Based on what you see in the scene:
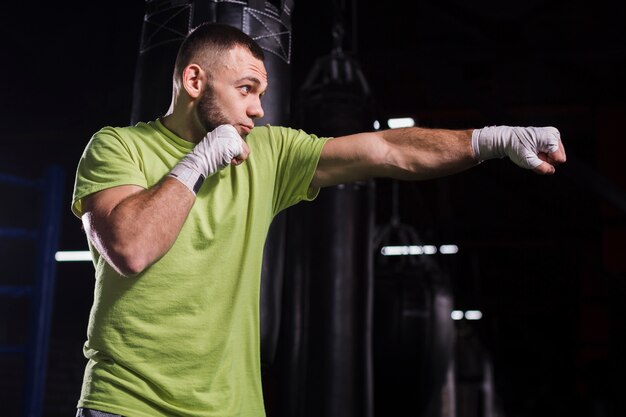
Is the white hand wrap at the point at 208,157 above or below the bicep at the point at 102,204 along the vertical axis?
above

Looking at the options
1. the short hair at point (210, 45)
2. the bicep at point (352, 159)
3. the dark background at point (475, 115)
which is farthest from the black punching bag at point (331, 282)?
the short hair at point (210, 45)

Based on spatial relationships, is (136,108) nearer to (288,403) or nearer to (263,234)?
(263,234)

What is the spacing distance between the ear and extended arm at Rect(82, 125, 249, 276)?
0.21 m

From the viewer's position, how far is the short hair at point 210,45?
175cm

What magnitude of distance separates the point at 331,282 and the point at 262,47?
3.52 ft

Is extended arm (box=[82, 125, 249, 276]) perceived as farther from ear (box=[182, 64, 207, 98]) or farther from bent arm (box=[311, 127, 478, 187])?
bent arm (box=[311, 127, 478, 187])

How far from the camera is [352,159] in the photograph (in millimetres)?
1815

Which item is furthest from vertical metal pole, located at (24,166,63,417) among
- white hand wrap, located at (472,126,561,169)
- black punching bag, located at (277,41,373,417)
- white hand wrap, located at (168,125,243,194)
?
white hand wrap, located at (472,126,561,169)

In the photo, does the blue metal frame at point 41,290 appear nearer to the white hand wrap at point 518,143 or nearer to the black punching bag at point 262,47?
the black punching bag at point 262,47

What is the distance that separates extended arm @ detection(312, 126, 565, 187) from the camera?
1.66 meters

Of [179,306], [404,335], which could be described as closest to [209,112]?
[179,306]

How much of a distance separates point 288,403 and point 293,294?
1.40 ft

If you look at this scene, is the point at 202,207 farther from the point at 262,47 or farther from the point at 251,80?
the point at 262,47

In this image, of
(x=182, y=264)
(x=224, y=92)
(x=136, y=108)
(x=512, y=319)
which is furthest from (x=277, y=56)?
(x=512, y=319)
